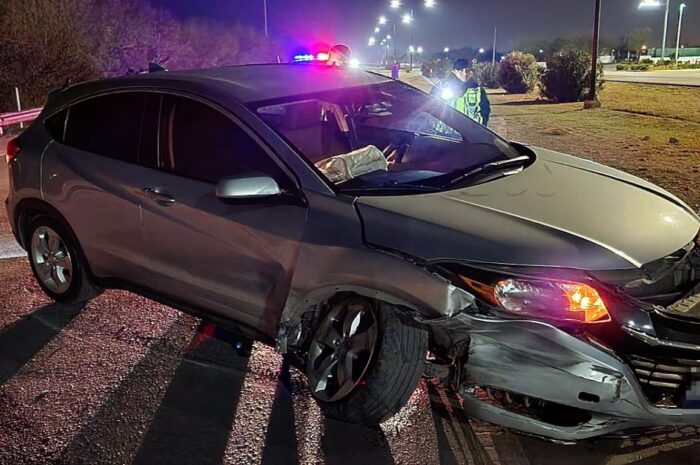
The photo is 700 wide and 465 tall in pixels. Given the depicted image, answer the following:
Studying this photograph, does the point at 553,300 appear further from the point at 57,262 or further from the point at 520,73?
the point at 520,73

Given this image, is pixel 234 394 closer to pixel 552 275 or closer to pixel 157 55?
pixel 552 275

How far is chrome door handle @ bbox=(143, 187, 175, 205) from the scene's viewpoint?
12.7 feet

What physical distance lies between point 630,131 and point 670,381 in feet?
44.4

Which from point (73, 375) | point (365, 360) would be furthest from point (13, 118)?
point (365, 360)

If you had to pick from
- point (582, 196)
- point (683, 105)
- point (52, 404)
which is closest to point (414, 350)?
point (582, 196)

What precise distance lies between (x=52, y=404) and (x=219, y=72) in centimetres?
213

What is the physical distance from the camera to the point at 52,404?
11.8ft

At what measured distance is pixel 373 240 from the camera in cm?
313

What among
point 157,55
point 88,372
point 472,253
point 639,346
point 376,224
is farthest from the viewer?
point 157,55

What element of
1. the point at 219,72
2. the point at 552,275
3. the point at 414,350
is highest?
the point at 219,72

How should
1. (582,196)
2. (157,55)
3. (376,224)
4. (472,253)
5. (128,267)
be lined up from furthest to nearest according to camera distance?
1. (157,55)
2. (128,267)
3. (582,196)
4. (376,224)
5. (472,253)

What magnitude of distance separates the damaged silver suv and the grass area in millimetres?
4742

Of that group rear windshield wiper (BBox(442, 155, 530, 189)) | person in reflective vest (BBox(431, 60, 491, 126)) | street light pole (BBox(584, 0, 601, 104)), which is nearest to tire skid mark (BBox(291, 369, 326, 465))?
rear windshield wiper (BBox(442, 155, 530, 189))

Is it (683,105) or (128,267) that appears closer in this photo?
(128,267)
